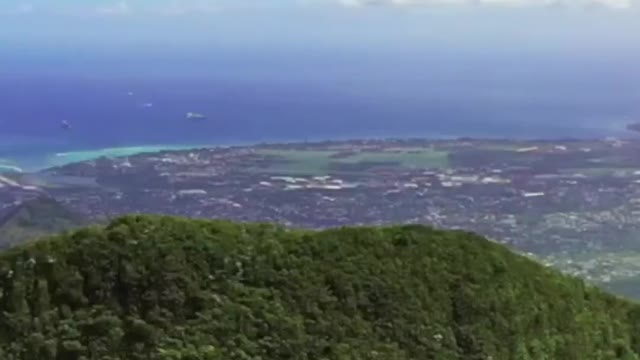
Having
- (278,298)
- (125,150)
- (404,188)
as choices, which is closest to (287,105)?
(125,150)

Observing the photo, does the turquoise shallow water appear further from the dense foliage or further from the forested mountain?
the dense foliage

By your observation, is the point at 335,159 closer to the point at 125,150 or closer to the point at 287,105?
the point at 125,150

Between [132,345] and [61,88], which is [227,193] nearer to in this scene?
[132,345]

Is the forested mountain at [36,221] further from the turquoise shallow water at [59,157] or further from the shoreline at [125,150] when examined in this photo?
the turquoise shallow water at [59,157]

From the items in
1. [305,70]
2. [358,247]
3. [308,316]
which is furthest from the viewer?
[305,70]

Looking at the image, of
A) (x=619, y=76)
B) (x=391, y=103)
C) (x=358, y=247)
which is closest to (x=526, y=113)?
(x=391, y=103)

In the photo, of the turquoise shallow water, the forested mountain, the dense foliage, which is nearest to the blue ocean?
the turquoise shallow water
